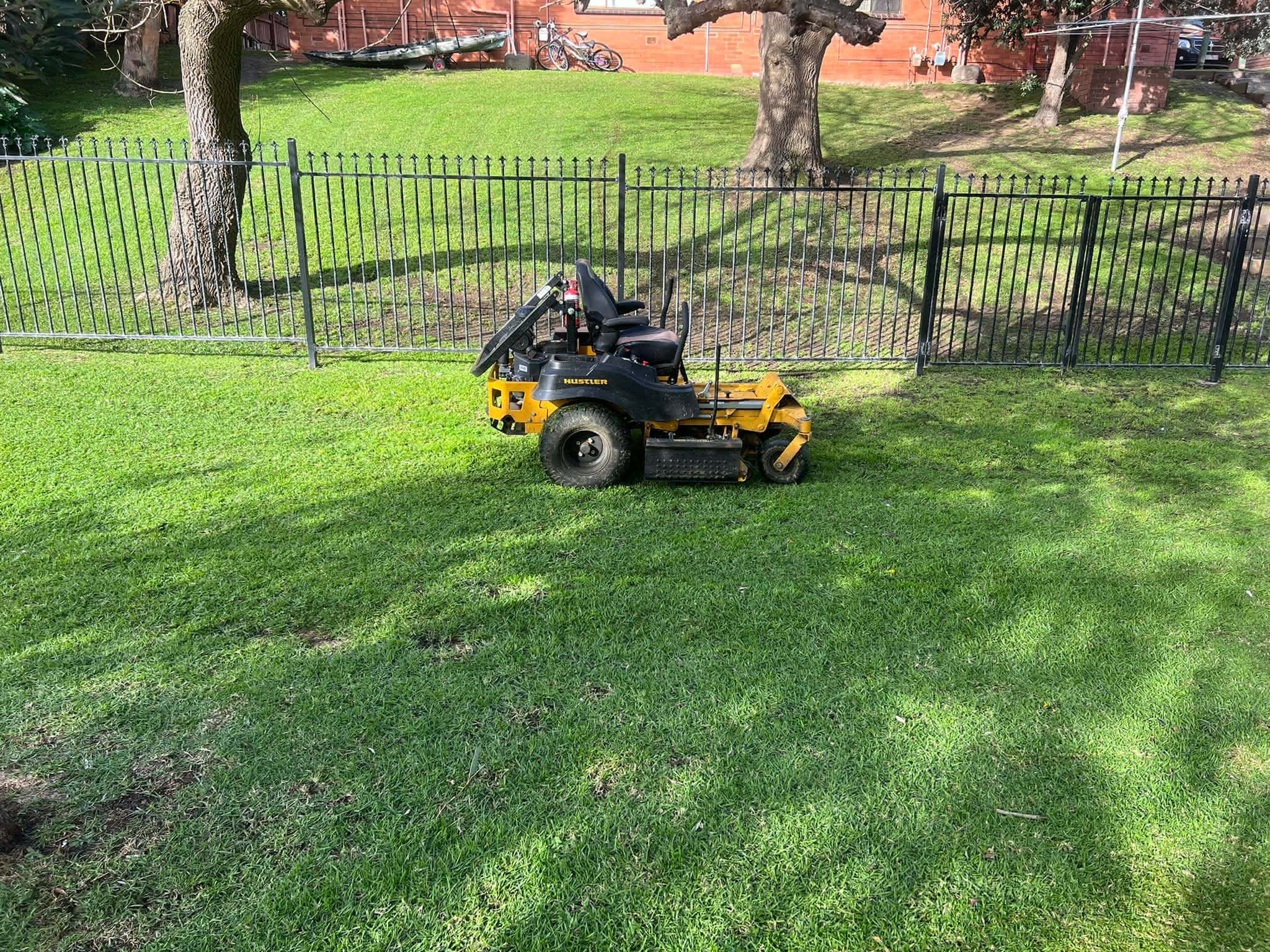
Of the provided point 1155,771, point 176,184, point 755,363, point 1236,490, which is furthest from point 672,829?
point 176,184

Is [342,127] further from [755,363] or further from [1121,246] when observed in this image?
[1121,246]

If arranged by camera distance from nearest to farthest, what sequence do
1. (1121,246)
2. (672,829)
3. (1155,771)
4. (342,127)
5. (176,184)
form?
(672,829) < (1155,771) < (176,184) < (1121,246) < (342,127)

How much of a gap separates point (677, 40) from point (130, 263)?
1438 cm

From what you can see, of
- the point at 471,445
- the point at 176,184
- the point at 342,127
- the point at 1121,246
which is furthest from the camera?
the point at 342,127

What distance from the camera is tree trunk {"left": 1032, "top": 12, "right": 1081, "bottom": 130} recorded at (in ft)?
51.9

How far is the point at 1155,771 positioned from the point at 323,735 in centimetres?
307

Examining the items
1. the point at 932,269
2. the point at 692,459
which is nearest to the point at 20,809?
the point at 692,459

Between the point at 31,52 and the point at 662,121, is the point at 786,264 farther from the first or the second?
the point at 31,52

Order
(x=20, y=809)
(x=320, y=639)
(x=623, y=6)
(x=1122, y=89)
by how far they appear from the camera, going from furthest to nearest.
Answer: (x=623, y=6) → (x=1122, y=89) → (x=320, y=639) → (x=20, y=809)

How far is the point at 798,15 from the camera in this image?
7.89m

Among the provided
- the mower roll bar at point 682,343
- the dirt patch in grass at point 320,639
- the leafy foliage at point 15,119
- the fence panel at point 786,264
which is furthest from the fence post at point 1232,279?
the leafy foliage at point 15,119

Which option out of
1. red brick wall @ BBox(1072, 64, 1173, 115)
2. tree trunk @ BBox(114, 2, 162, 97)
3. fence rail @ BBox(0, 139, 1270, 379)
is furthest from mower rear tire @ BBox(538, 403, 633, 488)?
tree trunk @ BBox(114, 2, 162, 97)

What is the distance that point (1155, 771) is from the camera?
3383 millimetres

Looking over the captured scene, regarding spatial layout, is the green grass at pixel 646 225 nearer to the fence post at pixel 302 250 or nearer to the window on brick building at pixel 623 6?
the fence post at pixel 302 250
